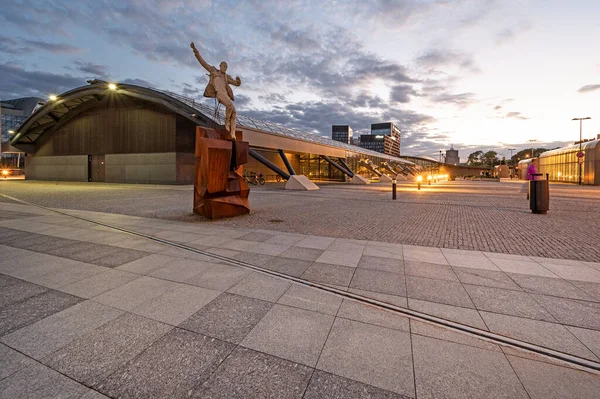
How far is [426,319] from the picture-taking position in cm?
334

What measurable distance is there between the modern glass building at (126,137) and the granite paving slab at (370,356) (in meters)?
26.2

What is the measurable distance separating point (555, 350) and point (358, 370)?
6.67 feet

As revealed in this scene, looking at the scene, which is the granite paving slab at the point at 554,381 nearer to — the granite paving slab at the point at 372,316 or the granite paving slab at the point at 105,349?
the granite paving slab at the point at 372,316

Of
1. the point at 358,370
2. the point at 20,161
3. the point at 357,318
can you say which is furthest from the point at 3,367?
the point at 20,161

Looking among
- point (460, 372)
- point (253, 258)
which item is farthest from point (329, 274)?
point (460, 372)

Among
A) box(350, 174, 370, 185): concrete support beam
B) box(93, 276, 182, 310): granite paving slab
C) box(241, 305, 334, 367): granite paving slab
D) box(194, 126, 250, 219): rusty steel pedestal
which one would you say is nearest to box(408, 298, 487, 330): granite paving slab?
box(241, 305, 334, 367): granite paving slab

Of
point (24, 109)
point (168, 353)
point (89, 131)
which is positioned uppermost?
point (24, 109)

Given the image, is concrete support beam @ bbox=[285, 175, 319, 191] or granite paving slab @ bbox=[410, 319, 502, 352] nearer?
granite paving slab @ bbox=[410, 319, 502, 352]

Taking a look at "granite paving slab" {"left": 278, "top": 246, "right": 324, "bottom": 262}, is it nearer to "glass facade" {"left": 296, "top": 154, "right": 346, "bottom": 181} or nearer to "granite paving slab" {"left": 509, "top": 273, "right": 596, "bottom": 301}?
"granite paving slab" {"left": 509, "top": 273, "right": 596, "bottom": 301}

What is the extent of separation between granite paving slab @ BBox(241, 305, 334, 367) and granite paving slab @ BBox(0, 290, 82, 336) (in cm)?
262

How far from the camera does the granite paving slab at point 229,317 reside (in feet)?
10.0

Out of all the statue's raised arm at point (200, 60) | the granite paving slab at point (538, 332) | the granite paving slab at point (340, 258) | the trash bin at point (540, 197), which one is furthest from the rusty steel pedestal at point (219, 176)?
the trash bin at point (540, 197)

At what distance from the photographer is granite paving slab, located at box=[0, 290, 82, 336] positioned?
126 inches

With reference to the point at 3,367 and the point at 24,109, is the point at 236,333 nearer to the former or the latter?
the point at 3,367
